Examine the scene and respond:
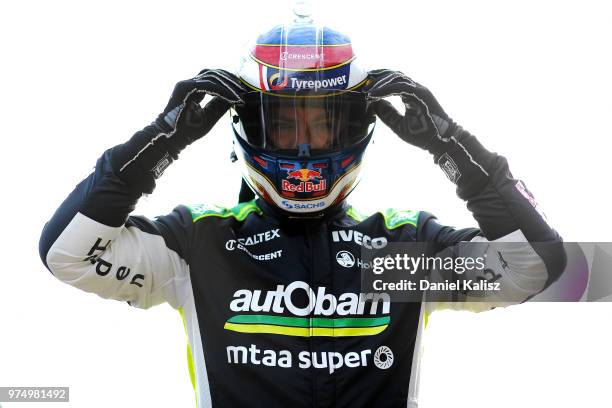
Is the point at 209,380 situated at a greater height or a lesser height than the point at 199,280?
lesser

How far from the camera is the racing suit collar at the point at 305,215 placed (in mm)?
2918

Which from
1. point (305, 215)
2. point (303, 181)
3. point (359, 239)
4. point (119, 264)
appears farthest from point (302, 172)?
point (119, 264)

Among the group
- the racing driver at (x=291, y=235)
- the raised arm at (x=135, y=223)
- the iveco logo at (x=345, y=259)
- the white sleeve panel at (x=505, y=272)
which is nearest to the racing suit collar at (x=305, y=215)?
the racing driver at (x=291, y=235)

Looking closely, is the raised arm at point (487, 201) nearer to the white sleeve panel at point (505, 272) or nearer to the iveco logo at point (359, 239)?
the white sleeve panel at point (505, 272)

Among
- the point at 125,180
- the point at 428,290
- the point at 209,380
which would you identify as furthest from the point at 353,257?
the point at 125,180

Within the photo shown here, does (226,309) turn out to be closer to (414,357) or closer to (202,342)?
(202,342)

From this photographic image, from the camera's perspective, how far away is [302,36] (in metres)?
3.03

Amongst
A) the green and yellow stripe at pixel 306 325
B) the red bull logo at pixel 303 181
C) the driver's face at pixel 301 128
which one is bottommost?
the green and yellow stripe at pixel 306 325

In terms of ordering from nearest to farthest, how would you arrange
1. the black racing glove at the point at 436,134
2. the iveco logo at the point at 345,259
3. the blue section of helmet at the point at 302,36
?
the black racing glove at the point at 436,134 < the iveco logo at the point at 345,259 < the blue section of helmet at the point at 302,36

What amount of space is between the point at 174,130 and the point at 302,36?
691 mm

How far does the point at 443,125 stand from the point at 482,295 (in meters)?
0.63

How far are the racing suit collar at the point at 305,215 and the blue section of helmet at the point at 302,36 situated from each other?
633mm

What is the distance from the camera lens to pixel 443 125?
273cm

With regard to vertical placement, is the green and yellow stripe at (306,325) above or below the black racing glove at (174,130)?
below
